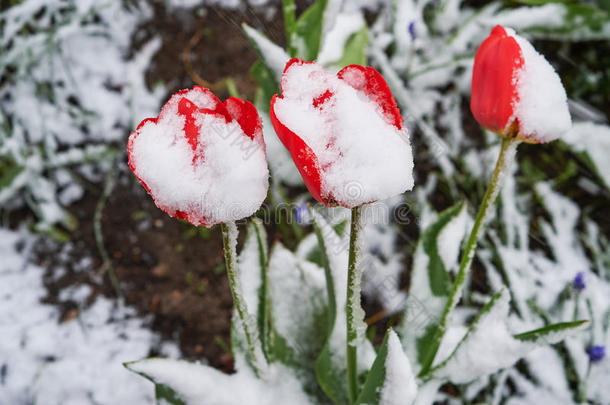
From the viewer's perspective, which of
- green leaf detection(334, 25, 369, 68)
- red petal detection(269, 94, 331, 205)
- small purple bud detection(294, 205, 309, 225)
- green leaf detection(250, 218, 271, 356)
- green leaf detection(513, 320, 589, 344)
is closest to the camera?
red petal detection(269, 94, 331, 205)

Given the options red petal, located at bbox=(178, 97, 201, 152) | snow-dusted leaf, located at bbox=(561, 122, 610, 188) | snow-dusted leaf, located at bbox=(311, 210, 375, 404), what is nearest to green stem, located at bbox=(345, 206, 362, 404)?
snow-dusted leaf, located at bbox=(311, 210, 375, 404)

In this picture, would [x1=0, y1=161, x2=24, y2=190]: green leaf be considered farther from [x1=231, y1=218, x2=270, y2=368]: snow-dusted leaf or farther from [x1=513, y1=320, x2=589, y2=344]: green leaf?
[x1=513, y1=320, x2=589, y2=344]: green leaf

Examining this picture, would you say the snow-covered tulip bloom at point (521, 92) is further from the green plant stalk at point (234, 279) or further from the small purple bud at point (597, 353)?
the small purple bud at point (597, 353)

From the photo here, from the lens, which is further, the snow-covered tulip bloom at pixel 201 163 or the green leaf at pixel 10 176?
the green leaf at pixel 10 176

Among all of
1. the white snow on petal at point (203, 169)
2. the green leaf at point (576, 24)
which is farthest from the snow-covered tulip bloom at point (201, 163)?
the green leaf at point (576, 24)

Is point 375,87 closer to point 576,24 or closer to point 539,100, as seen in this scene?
point 539,100

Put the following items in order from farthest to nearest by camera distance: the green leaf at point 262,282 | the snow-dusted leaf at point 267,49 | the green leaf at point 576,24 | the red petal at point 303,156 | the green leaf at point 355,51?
the green leaf at point 576,24 → the green leaf at point 355,51 → the snow-dusted leaf at point 267,49 → the green leaf at point 262,282 → the red petal at point 303,156

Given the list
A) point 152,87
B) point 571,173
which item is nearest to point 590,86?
point 571,173
